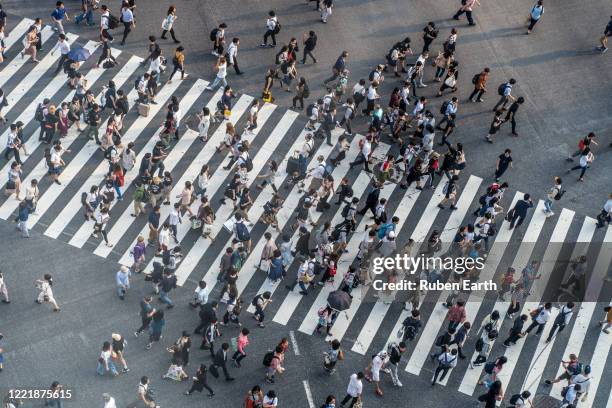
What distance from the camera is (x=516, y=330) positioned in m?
37.8

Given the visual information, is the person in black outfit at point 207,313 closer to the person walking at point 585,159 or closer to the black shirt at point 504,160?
the black shirt at point 504,160

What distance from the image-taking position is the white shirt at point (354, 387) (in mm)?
35188

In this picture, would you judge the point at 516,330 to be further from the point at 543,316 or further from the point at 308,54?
the point at 308,54

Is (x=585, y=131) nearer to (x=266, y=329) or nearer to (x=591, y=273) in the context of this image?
(x=591, y=273)

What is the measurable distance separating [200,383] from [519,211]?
44.8ft

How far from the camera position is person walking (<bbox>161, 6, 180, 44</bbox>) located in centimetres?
4534

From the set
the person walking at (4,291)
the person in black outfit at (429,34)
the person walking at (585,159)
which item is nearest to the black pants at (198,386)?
the person walking at (4,291)

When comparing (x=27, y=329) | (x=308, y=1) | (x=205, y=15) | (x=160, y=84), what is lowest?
(x=27, y=329)

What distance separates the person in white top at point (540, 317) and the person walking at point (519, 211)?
4.12 metres

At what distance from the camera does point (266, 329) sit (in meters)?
37.8

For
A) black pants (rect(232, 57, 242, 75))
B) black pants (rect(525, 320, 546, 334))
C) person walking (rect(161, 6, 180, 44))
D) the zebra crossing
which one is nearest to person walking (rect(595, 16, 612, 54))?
the zebra crossing

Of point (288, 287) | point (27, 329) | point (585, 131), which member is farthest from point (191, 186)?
point (585, 131)

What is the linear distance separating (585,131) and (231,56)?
47.9 ft

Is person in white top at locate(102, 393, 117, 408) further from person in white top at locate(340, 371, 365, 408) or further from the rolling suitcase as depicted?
the rolling suitcase
